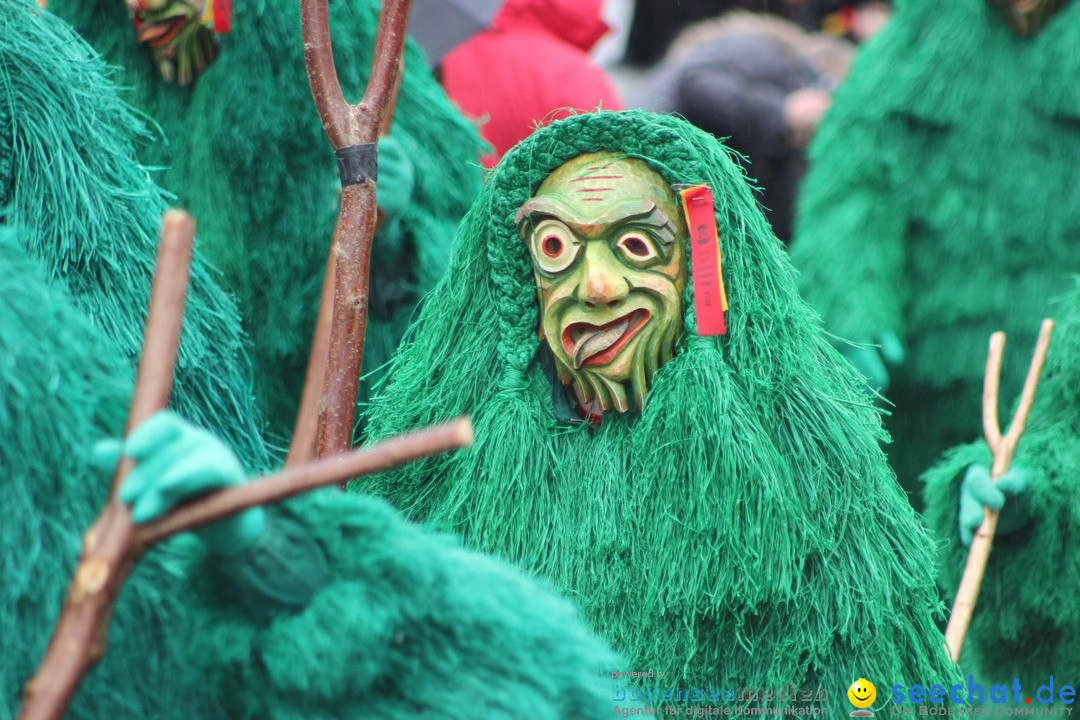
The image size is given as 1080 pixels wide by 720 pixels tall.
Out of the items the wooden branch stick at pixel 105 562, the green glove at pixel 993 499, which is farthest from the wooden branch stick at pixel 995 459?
the wooden branch stick at pixel 105 562

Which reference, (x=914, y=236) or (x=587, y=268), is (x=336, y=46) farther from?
(x=914, y=236)

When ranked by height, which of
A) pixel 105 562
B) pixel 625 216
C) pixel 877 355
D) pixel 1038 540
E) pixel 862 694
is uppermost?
pixel 625 216

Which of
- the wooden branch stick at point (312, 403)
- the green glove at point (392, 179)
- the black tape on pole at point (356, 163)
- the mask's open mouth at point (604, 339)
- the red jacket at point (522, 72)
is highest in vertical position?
the red jacket at point (522, 72)

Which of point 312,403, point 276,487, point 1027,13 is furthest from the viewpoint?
point 1027,13

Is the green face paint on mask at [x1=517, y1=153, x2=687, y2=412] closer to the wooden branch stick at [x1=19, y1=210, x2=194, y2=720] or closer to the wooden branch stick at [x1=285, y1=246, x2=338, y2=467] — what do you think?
the wooden branch stick at [x1=285, y1=246, x2=338, y2=467]

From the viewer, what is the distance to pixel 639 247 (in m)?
1.78

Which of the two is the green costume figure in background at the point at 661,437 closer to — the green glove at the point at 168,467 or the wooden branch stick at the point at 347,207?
the wooden branch stick at the point at 347,207

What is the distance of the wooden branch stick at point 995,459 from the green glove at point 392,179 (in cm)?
111

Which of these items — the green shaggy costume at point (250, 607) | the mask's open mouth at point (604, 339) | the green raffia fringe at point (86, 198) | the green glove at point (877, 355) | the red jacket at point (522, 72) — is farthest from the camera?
the red jacket at point (522, 72)

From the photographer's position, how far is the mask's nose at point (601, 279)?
1.75 meters

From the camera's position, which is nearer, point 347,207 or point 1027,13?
point 347,207

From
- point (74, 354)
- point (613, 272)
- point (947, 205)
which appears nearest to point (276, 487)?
point (74, 354)

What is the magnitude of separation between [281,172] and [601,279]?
3.16 feet

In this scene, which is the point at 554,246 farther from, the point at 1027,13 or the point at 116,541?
the point at 1027,13
